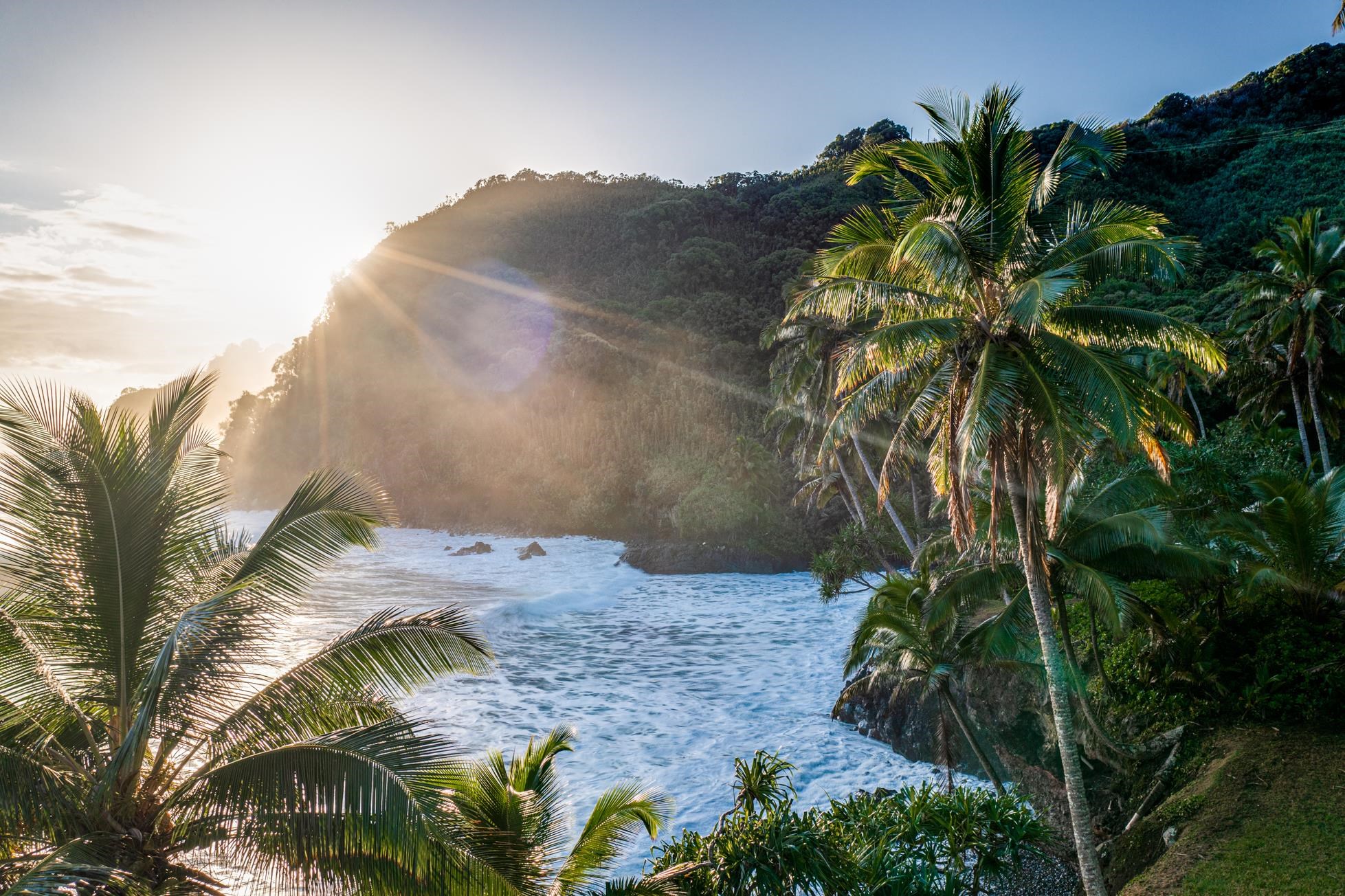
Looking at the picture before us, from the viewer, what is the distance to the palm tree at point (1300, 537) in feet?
39.5

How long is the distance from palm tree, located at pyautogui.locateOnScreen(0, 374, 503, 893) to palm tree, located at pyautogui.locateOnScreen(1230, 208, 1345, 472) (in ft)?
73.1

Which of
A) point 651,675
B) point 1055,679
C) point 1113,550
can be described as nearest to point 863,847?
point 1055,679

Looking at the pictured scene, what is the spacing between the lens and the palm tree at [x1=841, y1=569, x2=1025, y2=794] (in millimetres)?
11836

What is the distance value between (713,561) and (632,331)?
101 feet

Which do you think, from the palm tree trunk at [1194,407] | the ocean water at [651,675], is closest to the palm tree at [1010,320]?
the ocean water at [651,675]

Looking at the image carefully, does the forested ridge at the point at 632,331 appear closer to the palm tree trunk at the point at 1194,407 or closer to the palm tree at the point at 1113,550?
the palm tree trunk at the point at 1194,407

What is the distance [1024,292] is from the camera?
762 cm

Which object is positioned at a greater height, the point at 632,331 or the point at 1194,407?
the point at 632,331

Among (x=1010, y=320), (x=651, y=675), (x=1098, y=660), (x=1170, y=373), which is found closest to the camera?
(x=1010, y=320)

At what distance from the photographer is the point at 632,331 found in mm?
66438

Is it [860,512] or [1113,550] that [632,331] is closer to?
[860,512]

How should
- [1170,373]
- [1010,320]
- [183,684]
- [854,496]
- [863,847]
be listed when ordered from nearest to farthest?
1. [183,684]
2. [1010,320]
3. [863,847]
4. [1170,373]
5. [854,496]

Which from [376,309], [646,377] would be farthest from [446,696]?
[376,309]

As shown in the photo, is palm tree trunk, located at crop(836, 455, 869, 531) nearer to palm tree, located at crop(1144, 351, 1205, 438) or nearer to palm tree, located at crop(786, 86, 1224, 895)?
palm tree, located at crop(1144, 351, 1205, 438)
